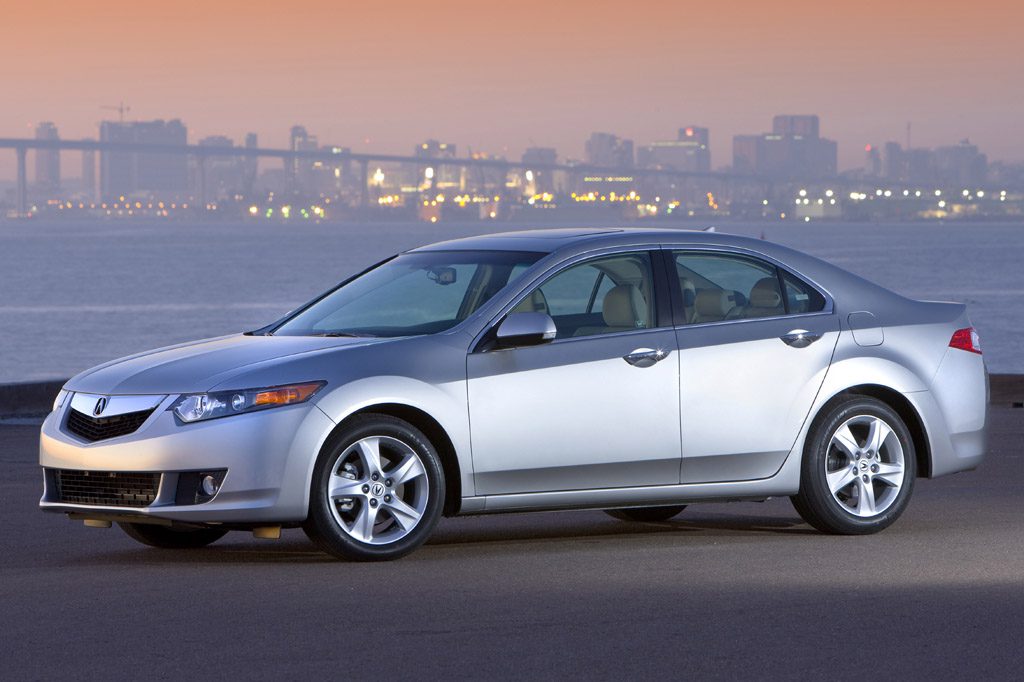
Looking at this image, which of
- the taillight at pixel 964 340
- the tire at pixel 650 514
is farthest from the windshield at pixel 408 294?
the taillight at pixel 964 340

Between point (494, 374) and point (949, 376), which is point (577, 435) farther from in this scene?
point (949, 376)

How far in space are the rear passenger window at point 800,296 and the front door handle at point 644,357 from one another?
3.04ft

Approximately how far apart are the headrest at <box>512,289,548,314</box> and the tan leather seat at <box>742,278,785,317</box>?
3.60 feet

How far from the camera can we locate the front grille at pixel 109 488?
8.60 m

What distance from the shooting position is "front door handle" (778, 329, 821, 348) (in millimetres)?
9766

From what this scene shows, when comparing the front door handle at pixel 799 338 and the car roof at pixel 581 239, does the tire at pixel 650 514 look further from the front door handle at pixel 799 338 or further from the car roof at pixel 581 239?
the car roof at pixel 581 239

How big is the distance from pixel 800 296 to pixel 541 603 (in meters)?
2.94

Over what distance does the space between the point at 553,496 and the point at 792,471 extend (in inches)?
54.0

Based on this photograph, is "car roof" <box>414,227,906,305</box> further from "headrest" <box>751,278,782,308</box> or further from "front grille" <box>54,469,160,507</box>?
"front grille" <box>54,469,160,507</box>

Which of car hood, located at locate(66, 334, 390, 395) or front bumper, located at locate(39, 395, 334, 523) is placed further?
car hood, located at locate(66, 334, 390, 395)

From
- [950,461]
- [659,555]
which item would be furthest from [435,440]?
[950,461]

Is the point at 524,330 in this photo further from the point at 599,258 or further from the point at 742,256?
the point at 742,256

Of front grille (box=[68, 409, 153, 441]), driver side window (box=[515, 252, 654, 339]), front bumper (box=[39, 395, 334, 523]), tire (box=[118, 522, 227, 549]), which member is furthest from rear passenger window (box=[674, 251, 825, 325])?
front grille (box=[68, 409, 153, 441])

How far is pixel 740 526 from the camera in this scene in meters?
10.5
